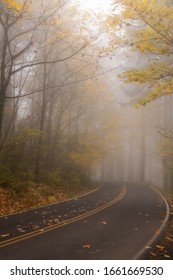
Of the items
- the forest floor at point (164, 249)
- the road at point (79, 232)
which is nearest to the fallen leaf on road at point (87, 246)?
the road at point (79, 232)

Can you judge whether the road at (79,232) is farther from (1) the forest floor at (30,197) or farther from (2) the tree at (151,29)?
(2) the tree at (151,29)

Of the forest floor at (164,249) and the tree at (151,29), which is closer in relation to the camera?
the forest floor at (164,249)

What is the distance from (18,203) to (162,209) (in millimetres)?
7489

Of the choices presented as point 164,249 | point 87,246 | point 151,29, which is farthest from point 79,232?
point 151,29

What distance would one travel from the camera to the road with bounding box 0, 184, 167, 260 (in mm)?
7638

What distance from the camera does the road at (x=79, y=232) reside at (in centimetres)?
764

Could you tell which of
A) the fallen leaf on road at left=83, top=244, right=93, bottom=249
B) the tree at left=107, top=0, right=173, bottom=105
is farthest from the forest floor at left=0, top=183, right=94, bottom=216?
the tree at left=107, top=0, right=173, bottom=105

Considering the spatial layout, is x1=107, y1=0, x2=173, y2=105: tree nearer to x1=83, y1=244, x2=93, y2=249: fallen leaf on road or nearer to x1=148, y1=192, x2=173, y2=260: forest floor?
x1=148, y1=192, x2=173, y2=260: forest floor

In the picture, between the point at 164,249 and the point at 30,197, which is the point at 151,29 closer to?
the point at 164,249

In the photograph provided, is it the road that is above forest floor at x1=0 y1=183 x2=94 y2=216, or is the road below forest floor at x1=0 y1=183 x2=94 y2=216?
below
